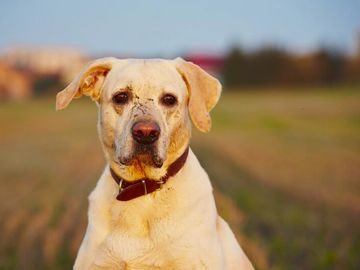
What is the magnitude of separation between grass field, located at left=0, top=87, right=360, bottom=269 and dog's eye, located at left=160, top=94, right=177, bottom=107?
298 cm

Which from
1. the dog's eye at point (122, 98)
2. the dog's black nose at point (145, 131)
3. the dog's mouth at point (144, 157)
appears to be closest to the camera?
the dog's black nose at point (145, 131)

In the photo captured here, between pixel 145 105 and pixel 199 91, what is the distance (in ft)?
1.58

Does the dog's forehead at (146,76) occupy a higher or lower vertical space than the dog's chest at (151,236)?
higher

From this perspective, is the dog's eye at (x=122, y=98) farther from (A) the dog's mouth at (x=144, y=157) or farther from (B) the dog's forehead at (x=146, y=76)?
(A) the dog's mouth at (x=144, y=157)

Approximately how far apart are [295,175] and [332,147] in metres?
5.97

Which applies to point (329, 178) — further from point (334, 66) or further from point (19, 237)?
point (334, 66)

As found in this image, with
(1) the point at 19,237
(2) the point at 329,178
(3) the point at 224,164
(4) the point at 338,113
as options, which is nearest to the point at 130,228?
(1) the point at 19,237

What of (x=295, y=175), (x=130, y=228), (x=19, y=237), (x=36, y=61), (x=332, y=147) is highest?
(x=130, y=228)

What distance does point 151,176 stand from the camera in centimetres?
502

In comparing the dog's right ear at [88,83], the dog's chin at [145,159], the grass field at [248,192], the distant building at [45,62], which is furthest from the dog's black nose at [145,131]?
the distant building at [45,62]

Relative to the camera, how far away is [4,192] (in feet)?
42.0

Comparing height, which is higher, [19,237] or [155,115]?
[155,115]

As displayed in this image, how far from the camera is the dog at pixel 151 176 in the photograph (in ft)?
15.6

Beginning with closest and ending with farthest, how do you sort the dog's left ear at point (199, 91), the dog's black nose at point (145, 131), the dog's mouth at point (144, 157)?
the dog's black nose at point (145, 131) → the dog's mouth at point (144, 157) → the dog's left ear at point (199, 91)
